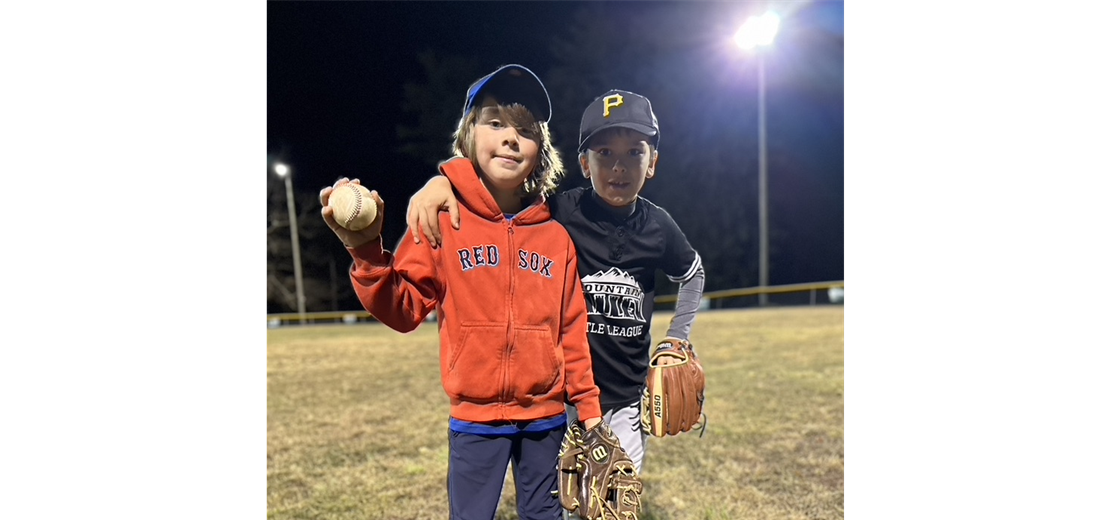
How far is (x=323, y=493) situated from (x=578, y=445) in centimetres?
288

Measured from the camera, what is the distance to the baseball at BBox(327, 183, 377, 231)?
1.44m

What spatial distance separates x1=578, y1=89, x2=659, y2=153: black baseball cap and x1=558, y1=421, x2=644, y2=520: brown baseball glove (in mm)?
1038

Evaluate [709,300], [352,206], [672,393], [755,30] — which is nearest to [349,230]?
[352,206]

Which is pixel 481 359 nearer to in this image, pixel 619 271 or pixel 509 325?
pixel 509 325

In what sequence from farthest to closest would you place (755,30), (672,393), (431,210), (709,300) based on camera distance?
(709,300), (755,30), (672,393), (431,210)

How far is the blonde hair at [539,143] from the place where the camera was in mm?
1715

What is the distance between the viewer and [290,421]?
5773 mm

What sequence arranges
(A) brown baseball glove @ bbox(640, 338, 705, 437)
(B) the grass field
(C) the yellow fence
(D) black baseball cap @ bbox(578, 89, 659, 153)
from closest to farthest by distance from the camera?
(D) black baseball cap @ bbox(578, 89, 659, 153) → (A) brown baseball glove @ bbox(640, 338, 705, 437) → (B) the grass field → (C) the yellow fence

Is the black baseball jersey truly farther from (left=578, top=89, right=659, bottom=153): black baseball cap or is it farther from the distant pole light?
the distant pole light

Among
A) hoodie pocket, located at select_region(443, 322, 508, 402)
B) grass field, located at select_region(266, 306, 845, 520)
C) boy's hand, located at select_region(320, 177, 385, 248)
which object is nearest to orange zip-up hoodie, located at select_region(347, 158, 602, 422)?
hoodie pocket, located at select_region(443, 322, 508, 402)

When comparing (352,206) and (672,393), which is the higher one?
(352,206)

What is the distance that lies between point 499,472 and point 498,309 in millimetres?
554

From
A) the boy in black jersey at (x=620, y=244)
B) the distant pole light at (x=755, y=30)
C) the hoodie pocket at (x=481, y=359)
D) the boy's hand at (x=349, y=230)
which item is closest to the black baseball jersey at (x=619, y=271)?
the boy in black jersey at (x=620, y=244)

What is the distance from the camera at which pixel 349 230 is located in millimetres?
1486
